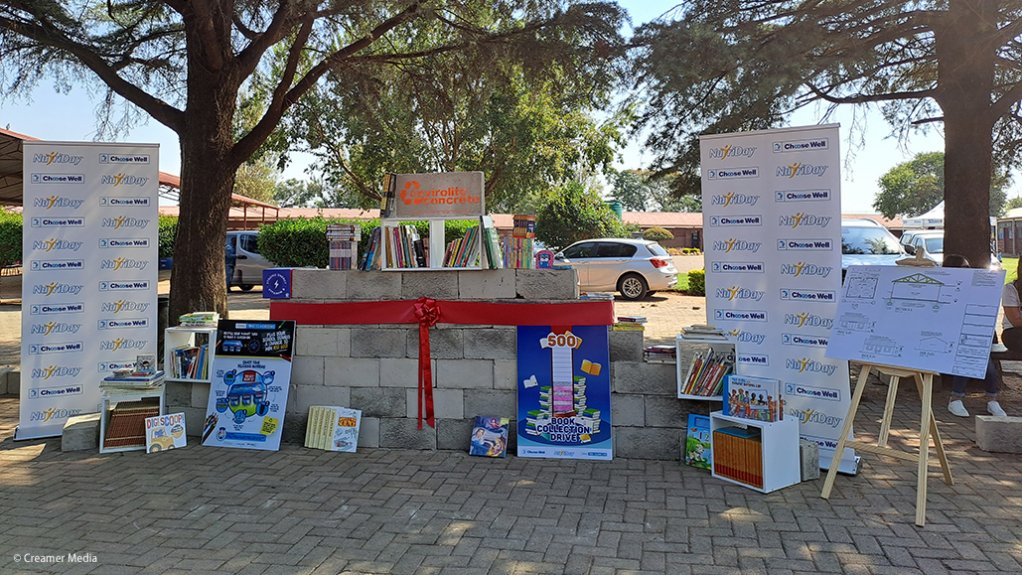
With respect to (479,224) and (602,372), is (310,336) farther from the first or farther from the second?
(602,372)

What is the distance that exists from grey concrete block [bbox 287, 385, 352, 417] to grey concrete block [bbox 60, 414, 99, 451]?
5.17 feet

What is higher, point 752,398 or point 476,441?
point 752,398

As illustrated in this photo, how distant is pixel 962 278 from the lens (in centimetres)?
424

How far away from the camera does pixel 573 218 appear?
26500 mm

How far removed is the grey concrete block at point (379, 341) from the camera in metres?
5.52

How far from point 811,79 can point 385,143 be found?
10914mm

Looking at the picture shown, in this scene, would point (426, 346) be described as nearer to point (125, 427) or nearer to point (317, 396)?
point (317, 396)

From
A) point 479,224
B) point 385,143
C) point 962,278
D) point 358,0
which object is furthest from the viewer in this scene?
point 385,143

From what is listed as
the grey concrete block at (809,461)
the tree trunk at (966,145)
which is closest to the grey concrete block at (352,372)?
the grey concrete block at (809,461)

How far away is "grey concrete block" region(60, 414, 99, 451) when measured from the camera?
551 cm

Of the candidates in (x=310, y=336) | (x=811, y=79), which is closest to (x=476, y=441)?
(x=310, y=336)

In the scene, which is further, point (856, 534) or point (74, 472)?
point (74, 472)

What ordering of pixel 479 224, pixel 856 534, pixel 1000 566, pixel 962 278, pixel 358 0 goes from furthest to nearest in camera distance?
pixel 358 0
pixel 479 224
pixel 962 278
pixel 856 534
pixel 1000 566

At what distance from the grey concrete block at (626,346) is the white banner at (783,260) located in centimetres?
67
